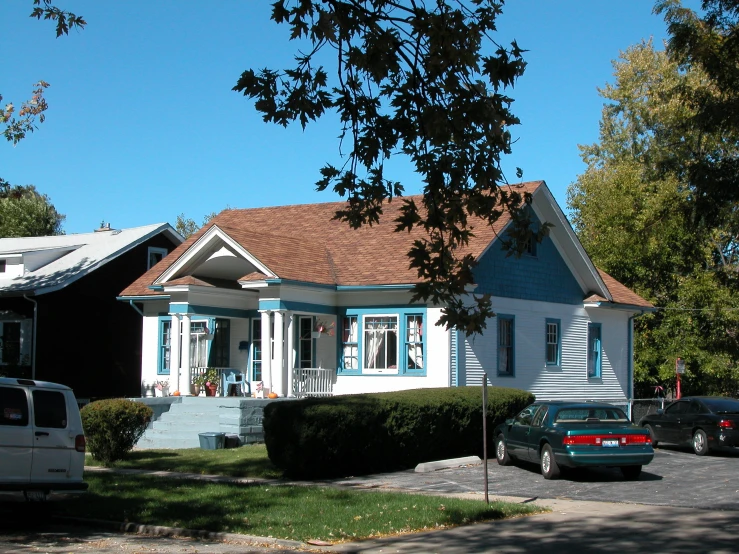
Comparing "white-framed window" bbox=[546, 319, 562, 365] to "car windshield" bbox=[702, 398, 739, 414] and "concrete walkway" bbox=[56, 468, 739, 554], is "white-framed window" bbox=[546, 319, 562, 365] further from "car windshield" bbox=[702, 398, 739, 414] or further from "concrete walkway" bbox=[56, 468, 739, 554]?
"concrete walkway" bbox=[56, 468, 739, 554]

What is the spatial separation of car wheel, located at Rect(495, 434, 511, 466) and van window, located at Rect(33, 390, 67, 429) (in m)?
10.1

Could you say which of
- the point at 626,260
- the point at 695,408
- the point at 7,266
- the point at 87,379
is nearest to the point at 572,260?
the point at 695,408

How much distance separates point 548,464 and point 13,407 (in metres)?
9.76

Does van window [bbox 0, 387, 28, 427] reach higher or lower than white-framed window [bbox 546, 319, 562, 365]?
lower

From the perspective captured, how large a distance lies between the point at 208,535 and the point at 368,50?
20.9 feet

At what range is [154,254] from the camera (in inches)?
1406

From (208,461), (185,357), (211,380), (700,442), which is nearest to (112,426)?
(208,461)

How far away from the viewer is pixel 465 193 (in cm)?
990

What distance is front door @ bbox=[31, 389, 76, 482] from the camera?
40.9 ft

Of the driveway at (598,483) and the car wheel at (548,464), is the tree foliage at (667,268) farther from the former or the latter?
the car wheel at (548,464)

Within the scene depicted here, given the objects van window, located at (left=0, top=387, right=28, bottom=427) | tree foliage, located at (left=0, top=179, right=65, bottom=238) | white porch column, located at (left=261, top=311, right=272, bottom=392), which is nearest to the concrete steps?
white porch column, located at (left=261, top=311, right=272, bottom=392)

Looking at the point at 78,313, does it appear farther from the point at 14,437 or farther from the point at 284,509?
the point at 14,437

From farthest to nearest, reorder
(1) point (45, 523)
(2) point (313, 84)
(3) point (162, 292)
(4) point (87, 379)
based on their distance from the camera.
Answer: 1. (4) point (87, 379)
2. (3) point (162, 292)
3. (1) point (45, 523)
4. (2) point (313, 84)

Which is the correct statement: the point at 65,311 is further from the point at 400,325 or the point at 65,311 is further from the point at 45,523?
the point at 45,523
